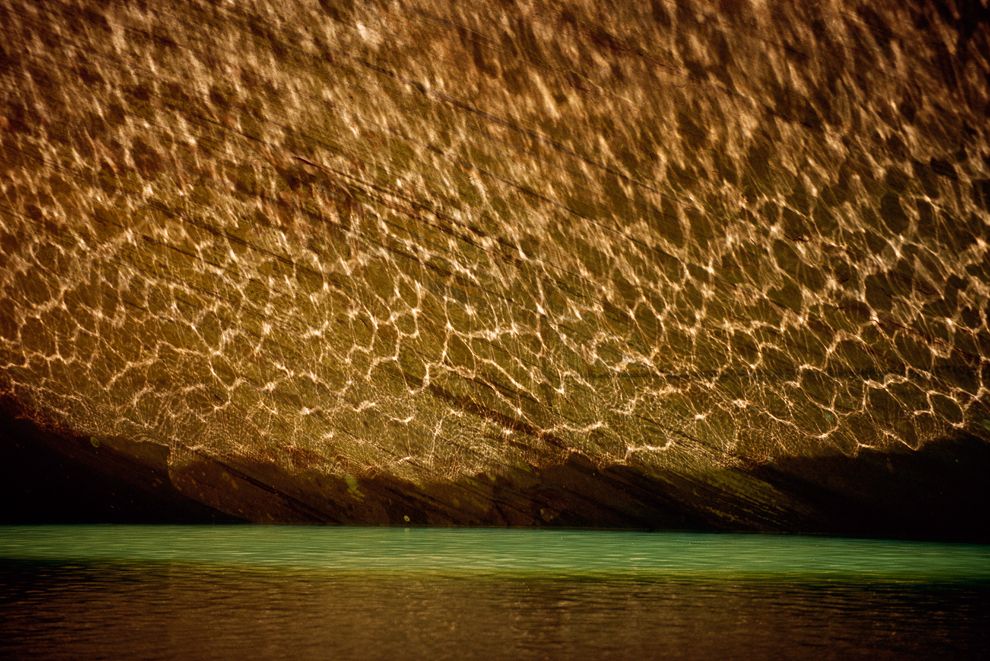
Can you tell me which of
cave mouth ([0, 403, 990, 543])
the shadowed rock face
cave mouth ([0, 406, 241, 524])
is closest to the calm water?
cave mouth ([0, 403, 990, 543])

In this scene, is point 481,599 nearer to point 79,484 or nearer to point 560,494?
point 560,494

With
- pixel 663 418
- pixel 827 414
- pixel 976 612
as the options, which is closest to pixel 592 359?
pixel 663 418

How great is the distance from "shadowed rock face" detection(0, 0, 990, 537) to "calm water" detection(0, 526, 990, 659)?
617 millimetres

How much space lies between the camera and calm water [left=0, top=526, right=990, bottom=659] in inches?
64.2

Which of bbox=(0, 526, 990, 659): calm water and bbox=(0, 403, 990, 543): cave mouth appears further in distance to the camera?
bbox=(0, 403, 990, 543): cave mouth

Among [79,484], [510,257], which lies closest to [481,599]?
[510,257]

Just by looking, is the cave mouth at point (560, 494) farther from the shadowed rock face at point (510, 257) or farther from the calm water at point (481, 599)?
A: the calm water at point (481, 599)

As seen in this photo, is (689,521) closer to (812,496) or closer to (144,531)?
(812,496)

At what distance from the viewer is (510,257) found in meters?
3.98

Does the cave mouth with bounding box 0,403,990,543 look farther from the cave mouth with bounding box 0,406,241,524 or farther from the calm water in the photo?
the calm water

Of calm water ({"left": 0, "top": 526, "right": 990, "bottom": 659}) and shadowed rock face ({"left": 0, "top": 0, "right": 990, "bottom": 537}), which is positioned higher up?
shadowed rock face ({"left": 0, "top": 0, "right": 990, "bottom": 537})

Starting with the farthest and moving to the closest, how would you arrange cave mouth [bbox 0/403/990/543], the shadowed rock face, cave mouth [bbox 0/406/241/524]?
cave mouth [bbox 0/406/241/524] → cave mouth [bbox 0/403/990/543] → the shadowed rock face

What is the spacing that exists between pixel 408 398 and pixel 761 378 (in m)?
1.27

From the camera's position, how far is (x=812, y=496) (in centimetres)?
402
